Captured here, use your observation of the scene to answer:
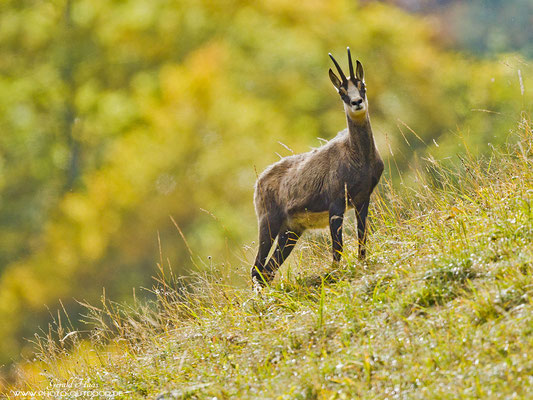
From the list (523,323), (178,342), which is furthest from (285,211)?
(523,323)

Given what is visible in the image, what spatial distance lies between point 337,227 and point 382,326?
154 centimetres

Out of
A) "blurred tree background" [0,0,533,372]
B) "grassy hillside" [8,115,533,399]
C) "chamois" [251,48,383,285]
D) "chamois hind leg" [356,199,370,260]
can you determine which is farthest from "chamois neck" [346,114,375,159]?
"blurred tree background" [0,0,533,372]

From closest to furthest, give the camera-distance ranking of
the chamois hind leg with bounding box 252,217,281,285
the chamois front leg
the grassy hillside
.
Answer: the grassy hillside → the chamois front leg → the chamois hind leg with bounding box 252,217,281,285

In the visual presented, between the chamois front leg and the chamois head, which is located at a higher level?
the chamois head

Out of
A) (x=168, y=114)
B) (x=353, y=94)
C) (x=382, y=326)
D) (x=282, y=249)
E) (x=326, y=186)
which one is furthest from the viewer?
(x=168, y=114)

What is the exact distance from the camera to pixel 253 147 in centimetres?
2050

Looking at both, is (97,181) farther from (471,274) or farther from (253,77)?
(471,274)

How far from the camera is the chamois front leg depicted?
559cm

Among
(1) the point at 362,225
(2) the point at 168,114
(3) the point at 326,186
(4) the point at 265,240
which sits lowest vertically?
(2) the point at 168,114

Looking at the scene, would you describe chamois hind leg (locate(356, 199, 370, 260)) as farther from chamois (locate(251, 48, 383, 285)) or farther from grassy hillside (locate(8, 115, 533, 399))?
grassy hillside (locate(8, 115, 533, 399))

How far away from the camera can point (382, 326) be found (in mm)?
4191

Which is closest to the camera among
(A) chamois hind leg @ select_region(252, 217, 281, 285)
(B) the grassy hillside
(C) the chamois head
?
(B) the grassy hillside

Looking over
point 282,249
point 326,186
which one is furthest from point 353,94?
point 282,249

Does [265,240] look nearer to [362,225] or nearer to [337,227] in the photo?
[337,227]
